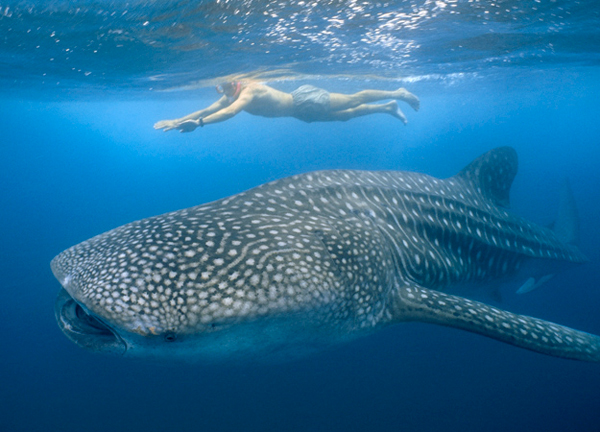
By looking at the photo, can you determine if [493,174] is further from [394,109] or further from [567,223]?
[394,109]

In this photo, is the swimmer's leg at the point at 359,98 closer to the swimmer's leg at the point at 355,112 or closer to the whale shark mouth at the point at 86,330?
the swimmer's leg at the point at 355,112

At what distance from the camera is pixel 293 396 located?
5902mm

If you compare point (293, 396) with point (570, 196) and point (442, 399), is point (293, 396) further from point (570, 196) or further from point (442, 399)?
point (570, 196)

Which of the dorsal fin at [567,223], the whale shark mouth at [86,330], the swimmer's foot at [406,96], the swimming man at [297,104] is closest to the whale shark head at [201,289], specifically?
the whale shark mouth at [86,330]

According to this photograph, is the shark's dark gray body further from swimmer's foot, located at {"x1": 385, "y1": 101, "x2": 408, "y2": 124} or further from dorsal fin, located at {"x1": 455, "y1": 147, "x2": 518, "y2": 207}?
swimmer's foot, located at {"x1": 385, "y1": 101, "x2": 408, "y2": 124}

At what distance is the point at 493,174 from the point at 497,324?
13.6 ft

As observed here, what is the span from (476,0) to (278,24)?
5.54 metres

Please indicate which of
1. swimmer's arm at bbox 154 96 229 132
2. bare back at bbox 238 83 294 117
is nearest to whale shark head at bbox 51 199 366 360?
swimmer's arm at bbox 154 96 229 132

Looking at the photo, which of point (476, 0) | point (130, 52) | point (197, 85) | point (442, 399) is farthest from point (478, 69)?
point (442, 399)

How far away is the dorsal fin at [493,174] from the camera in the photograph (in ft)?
20.8

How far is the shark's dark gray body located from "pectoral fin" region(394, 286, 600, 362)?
0.04 feet

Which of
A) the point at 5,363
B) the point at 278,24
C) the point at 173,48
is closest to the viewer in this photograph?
the point at 5,363

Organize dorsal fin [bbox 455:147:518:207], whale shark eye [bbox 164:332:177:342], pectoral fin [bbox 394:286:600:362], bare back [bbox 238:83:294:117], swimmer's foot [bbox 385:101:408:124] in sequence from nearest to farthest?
whale shark eye [bbox 164:332:177:342] → pectoral fin [bbox 394:286:600:362] → dorsal fin [bbox 455:147:518:207] → bare back [bbox 238:83:294:117] → swimmer's foot [bbox 385:101:408:124]

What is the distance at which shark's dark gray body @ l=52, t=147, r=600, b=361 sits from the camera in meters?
2.26
